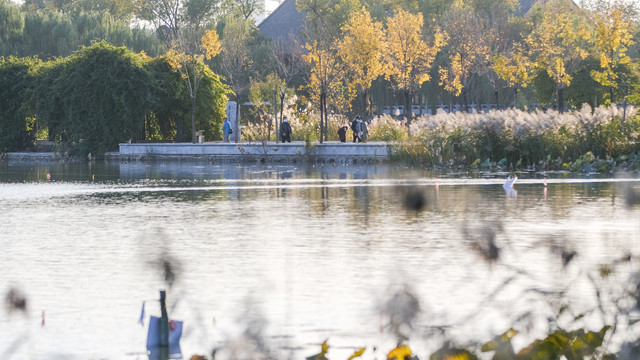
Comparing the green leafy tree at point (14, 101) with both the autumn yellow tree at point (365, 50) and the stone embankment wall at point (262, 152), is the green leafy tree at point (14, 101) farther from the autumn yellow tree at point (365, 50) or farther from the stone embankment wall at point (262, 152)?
the autumn yellow tree at point (365, 50)

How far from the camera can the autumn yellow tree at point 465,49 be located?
5911 cm

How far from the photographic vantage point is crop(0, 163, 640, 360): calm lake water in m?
7.93

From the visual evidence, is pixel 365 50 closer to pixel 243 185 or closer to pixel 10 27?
pixel 243 185

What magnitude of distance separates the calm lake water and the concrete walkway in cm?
1431

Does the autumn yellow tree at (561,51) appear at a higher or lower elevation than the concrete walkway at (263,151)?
higher

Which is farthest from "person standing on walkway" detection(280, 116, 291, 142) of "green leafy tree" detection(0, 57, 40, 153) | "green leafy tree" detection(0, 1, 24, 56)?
"green leafy tree" detection(0, 1, 24, 56)

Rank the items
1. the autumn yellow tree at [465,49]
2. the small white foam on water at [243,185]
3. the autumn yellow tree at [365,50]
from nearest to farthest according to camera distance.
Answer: the small white foam on water at [243,185] < the autumn yellow tree at [365,50] < the autumn yellow tree at [465,49]

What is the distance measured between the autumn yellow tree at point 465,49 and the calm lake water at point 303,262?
3213cm

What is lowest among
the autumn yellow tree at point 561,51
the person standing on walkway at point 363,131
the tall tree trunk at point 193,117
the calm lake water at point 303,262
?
the calm lake water at point 303,262

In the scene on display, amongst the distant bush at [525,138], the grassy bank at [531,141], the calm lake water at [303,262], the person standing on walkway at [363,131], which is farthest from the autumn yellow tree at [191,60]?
the calm lake water at [303,262]

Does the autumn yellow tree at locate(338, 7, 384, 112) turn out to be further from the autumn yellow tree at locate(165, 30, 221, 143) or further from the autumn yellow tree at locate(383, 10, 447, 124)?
the autumn yellow tree at locate(165, 30, 221, 143)

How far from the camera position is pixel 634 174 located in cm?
2814

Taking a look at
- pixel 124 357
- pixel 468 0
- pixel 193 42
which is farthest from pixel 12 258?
pixel 468 0

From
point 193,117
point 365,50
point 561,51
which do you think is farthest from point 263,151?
point 561,51
